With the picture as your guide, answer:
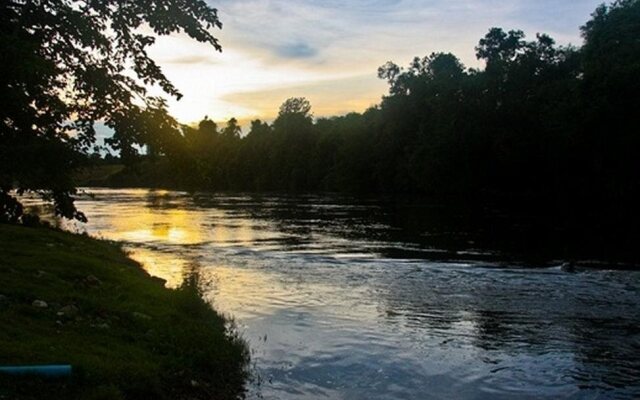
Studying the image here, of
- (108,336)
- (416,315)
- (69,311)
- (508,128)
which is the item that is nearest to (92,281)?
(69,311)

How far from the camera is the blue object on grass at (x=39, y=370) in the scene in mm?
8375

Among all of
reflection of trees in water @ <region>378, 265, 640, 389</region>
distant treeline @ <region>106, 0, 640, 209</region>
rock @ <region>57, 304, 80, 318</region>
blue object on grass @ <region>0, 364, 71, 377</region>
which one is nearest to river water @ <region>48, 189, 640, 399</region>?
reflection of trees in water @ <region>378, 265, 640, 389</region>

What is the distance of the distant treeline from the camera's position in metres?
68.4

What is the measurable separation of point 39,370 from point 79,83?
4.07 metres

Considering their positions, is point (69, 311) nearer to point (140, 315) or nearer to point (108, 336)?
point (108, 336)

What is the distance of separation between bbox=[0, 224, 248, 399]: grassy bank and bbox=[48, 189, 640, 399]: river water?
1137 mm

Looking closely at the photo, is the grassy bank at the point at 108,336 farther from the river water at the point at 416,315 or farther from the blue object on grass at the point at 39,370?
the river water at the point at 416,315

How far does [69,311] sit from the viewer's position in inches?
490

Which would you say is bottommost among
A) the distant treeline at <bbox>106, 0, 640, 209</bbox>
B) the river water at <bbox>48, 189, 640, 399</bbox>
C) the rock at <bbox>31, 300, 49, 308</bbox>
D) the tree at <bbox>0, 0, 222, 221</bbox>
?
the river water at <bbox>48, 189, 640, 399</bbox>

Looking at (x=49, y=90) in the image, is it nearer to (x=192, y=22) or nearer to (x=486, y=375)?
(x=192, y=22)

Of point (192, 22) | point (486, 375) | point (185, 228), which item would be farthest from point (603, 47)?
point (192, 22)

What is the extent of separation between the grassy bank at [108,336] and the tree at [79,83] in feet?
9.39

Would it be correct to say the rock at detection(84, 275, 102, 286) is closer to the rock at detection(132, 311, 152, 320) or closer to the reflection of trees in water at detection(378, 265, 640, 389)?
the rock at detection(132, 311, 152, 320)

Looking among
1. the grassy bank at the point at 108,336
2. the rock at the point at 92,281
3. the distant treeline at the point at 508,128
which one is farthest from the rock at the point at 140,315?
the distant treeline at the point at 508,128
